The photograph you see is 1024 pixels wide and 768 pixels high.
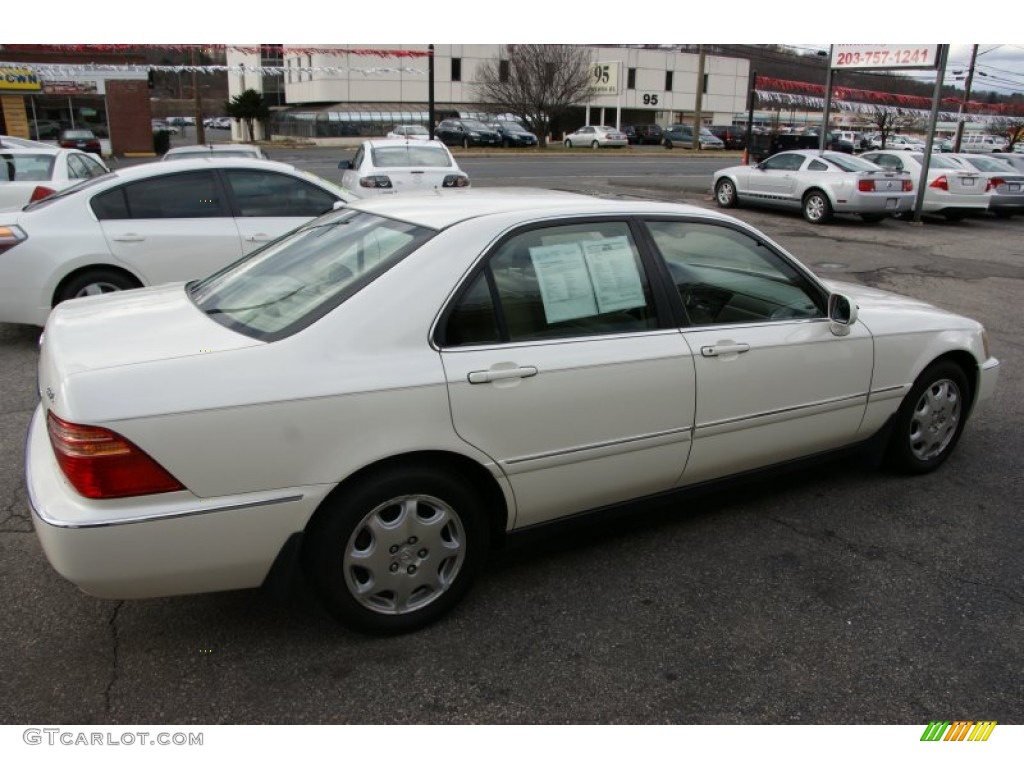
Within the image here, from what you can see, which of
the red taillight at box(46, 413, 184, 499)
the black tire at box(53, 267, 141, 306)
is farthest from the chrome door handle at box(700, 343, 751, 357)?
the black tire at box(53, 267, 141, 306)

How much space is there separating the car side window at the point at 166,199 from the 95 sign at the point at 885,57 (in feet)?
47.8

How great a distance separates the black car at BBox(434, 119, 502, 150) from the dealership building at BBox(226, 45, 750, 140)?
9256 mm

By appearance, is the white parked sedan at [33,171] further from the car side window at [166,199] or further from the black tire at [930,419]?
the black tire at [930,419]

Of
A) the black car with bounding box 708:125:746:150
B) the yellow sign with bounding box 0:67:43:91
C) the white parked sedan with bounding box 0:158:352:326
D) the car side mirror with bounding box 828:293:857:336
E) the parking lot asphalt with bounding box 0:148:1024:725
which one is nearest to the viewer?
the parking lot asphalt with bounding box 0:148:1024:725

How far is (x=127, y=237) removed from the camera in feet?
21.1

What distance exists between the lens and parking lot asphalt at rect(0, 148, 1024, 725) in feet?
8.54

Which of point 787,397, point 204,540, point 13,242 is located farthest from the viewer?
point 13,242

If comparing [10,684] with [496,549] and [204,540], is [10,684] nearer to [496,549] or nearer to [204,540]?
[204,540]

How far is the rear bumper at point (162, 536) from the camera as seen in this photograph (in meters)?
2.41

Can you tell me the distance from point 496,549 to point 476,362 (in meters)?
0.78

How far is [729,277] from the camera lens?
150 inches

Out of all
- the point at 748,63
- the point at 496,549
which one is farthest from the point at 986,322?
the point at 748,63

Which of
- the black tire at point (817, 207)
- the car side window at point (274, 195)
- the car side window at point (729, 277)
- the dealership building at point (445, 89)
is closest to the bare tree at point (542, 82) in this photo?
the dealership building at point (445, 89)

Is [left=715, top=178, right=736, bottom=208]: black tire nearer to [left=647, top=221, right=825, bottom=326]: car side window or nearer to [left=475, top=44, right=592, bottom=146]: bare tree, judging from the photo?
[left=647, top=221, right=825, bottom=326]: car side window
